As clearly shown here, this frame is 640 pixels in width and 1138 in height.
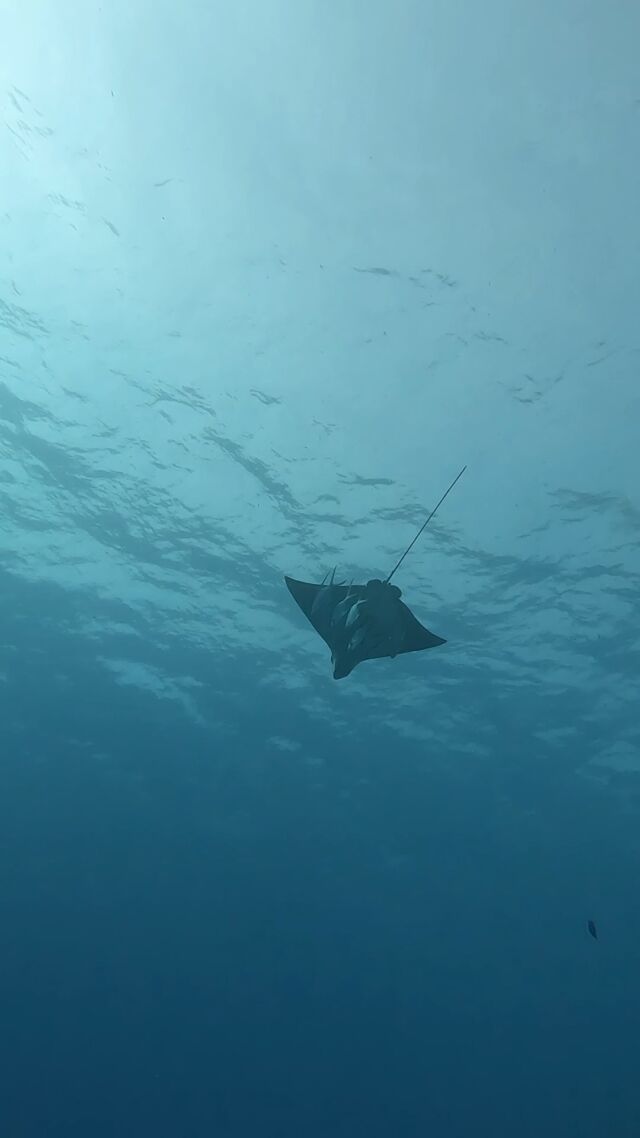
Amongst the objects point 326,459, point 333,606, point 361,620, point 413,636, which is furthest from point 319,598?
point 326,459

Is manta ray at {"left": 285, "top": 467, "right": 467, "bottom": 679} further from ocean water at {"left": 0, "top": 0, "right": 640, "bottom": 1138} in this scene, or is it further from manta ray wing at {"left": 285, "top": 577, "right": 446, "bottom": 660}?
ocean water at {"left": 0, "top": 0, "right": 640, "bottom": 1138}

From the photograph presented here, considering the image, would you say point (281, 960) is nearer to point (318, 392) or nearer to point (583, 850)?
point (583, 850)

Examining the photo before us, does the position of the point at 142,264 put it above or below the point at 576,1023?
above

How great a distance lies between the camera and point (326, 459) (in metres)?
14.4

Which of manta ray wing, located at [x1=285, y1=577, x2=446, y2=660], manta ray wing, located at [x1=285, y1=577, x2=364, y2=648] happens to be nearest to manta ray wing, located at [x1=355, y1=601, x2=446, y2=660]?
manta ray wing, located at [x1=285, y1=577, x2=446, y2=660]

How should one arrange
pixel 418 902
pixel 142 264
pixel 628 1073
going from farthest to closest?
pixel 628 1073 → pixel 418 902 → pixel 142 264

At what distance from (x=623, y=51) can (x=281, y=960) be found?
43233 millimetres

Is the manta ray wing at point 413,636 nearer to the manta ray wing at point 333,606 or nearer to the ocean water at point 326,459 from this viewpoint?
the manta ray wing at point 333,606

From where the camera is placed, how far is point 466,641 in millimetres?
18188

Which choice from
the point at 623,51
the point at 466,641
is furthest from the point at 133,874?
the point at 623,51

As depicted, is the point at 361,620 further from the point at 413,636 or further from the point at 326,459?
the point at 326,459

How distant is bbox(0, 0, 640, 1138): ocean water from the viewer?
9328 mm

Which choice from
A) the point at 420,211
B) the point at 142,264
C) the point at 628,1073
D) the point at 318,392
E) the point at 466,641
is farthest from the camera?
the point at 628,1073

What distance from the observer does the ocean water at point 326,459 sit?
933 centimetres
